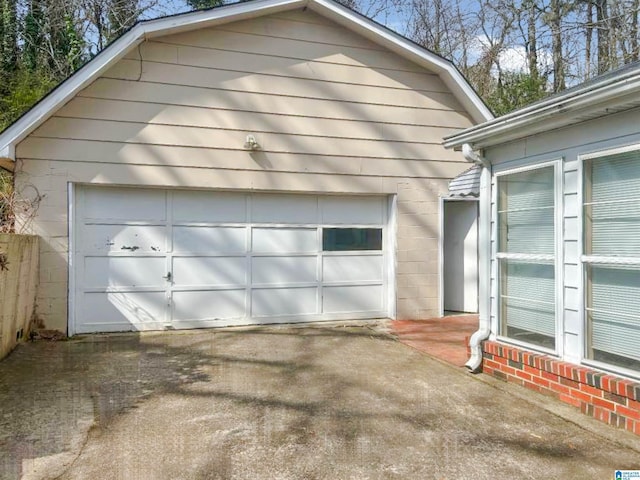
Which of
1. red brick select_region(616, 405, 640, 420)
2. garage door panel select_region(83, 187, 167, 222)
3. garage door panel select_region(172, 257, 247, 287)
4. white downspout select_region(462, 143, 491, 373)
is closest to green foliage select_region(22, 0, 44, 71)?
garage door panel select_region(83, 187, 167, 222)

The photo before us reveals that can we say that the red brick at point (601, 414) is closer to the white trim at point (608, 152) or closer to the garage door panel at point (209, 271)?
the white trim at point (608, 152)

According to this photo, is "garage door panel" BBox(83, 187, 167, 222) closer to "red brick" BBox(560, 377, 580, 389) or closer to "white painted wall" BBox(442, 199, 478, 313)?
"white painted wall" BBox(442, 199, 478, 313)

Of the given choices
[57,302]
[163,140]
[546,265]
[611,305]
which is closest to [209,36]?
[163,140]

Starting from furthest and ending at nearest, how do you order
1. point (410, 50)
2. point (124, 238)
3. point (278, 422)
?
point (410, 50) → point (124, 238) → point (278, 422)

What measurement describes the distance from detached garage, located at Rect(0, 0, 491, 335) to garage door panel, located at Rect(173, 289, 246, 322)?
0.07 feet

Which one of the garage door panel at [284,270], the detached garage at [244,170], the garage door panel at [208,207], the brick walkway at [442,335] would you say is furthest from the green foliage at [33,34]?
the brick walkway at [442,335]

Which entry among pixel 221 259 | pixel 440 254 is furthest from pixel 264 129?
pixel 440 254

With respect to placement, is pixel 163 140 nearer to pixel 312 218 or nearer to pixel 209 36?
pixel 209 36

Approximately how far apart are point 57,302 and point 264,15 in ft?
16.8

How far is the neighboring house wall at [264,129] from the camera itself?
625 cm

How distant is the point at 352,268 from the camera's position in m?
7.65

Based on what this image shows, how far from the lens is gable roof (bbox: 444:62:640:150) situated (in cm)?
313

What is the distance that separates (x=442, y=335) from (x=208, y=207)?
395cm

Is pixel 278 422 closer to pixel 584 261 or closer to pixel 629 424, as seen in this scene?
pixel 629 424
